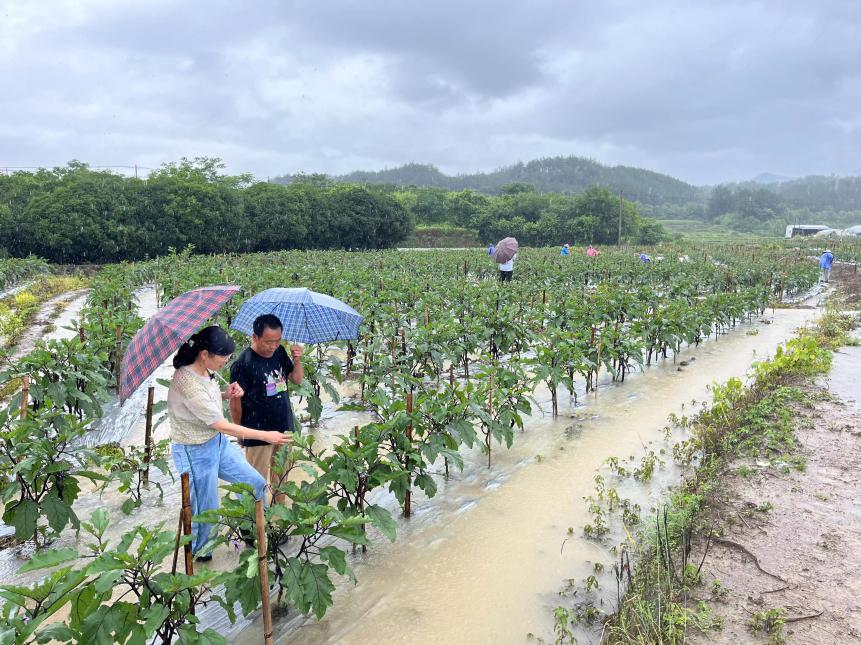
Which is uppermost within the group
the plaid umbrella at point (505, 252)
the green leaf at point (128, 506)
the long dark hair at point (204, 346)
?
the plaid umbrella at point (505, 252)

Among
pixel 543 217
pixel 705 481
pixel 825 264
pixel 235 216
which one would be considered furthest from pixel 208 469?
pixel 543 217

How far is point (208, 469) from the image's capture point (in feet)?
11.1

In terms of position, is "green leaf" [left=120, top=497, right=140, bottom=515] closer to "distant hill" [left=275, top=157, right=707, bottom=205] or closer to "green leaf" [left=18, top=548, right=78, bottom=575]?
"green leaf" [left=18, top=548, right=78, bottom=575]

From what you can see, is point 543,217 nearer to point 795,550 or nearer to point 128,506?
point 795,550

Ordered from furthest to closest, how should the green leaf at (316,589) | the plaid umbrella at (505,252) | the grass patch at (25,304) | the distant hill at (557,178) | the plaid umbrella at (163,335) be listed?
the distant hill at (557,178) → the plaid umbrella at (505,252) → the grass patch at (25,304) → the plaid umbrella at (163,335) → the green leaf at (316,589)

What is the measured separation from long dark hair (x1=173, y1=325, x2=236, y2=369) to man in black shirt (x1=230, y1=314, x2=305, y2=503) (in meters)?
0.45

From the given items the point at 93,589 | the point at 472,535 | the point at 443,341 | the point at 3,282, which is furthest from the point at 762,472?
the point at 3,282

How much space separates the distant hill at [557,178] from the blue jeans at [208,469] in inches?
5158

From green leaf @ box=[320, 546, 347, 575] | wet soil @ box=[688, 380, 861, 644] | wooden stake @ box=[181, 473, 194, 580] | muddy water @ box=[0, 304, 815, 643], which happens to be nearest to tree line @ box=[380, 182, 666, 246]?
muddy water @ box=[0, 304, 815, 643]

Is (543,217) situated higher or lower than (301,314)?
higher

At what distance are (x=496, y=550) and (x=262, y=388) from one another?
216 cm

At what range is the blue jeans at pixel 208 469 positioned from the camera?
3.32 metres

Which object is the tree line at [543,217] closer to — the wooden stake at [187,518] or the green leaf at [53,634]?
the wooden stake at [187,518]

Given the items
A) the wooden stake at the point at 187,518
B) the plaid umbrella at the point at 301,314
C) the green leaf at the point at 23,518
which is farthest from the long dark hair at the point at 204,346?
the green leaf at the point at 23,518
